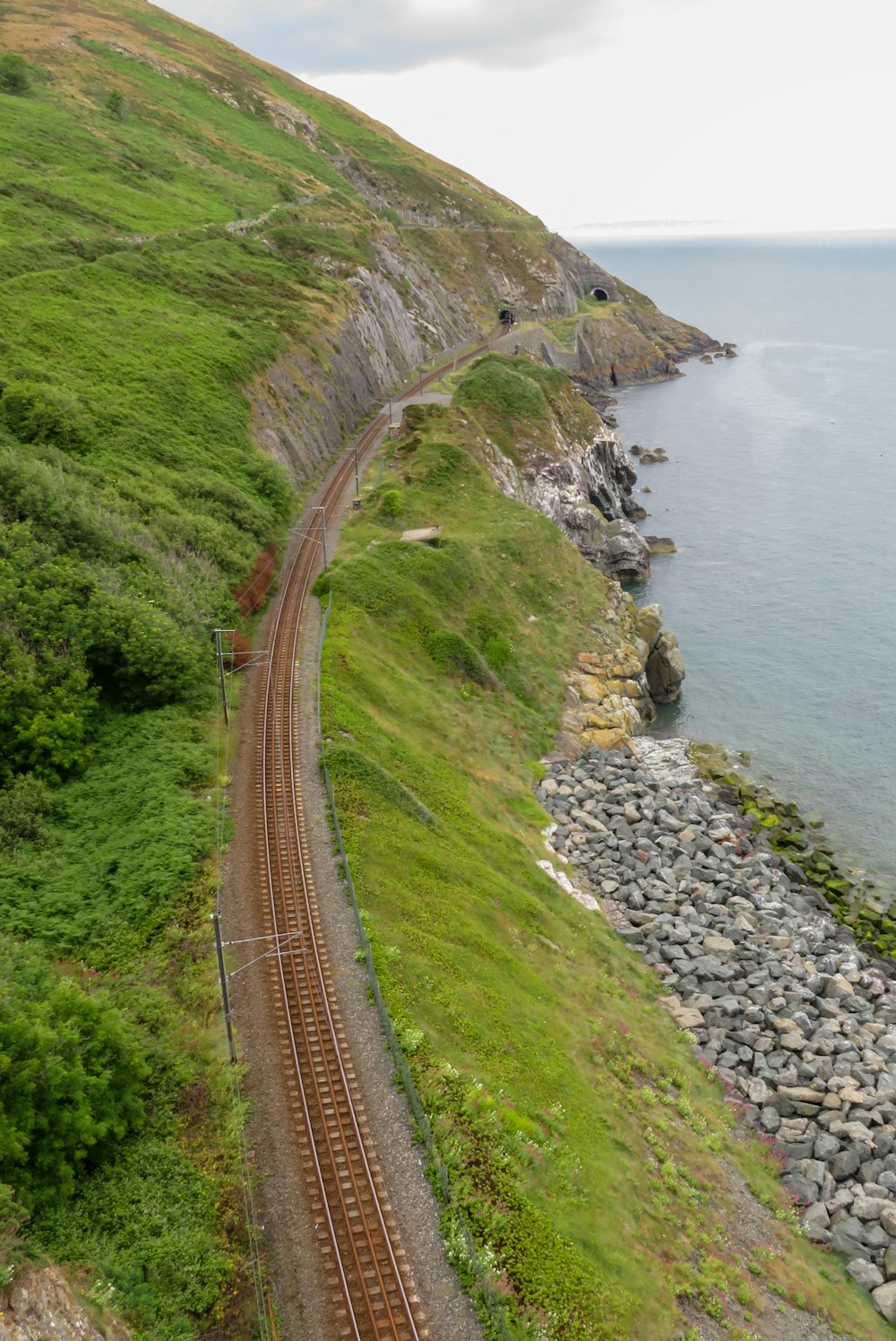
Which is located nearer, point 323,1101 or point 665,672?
point 323,1101

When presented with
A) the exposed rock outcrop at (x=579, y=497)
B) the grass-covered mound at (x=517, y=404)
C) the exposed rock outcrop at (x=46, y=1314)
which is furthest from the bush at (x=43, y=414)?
the grass-covered mound at (x=517, y=404)

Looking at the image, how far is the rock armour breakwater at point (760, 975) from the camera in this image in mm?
27391

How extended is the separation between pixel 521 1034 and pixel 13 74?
143 metres

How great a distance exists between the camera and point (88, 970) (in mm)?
23500

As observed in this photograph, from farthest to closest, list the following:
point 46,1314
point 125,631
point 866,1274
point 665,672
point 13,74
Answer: point 13,74, point 665,672, point 125,631, point 866,1274, point 46,1314

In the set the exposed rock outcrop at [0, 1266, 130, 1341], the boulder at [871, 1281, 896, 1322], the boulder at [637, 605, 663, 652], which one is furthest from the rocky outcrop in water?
the exposed rock outcrop at [0, 1266, 130, 1341]

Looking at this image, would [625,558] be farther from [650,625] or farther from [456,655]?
[456,655]

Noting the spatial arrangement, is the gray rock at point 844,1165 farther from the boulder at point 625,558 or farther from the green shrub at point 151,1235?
the boulder at point 625,558

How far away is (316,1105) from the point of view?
70.5ft

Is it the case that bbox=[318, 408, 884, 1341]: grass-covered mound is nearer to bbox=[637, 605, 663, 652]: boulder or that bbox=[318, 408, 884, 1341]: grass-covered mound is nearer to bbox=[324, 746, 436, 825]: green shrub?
bbox=[324, 746, 436, 825]: green shrub

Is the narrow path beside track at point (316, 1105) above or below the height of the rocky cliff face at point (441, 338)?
below

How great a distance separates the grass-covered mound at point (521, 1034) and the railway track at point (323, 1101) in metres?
1.82

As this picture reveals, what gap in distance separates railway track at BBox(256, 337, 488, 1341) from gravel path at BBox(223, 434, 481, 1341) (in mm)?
291

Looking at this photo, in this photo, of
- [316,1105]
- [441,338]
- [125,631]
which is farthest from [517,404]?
[316,1105]
